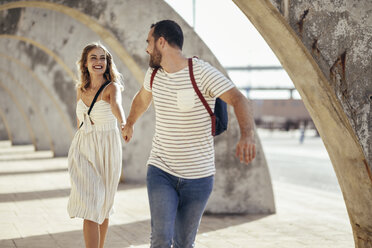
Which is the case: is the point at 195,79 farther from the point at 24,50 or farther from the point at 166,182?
the point at 24,50

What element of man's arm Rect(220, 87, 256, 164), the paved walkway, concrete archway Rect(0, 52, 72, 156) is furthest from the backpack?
concrete archway Rect(0, 52, 72, 156)

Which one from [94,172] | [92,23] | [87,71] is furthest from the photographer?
[92,23]

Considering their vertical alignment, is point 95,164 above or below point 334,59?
below

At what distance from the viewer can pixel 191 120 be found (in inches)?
143

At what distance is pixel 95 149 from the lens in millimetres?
4938

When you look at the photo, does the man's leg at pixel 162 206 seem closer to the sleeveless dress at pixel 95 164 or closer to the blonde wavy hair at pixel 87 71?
the sleeveless dress at pixel 95 164

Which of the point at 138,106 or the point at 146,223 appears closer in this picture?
the point at 138,106

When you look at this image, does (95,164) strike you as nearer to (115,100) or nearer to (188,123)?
(115,100)

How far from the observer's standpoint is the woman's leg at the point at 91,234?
4.74 meters

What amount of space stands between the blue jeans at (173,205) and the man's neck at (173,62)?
0.61 m

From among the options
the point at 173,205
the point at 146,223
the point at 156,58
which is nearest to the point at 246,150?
the point at 173,205

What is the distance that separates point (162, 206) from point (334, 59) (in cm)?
186

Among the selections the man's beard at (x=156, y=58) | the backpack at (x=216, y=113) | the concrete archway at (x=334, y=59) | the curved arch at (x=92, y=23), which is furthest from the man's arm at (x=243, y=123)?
the curved arch at (x=92, y=23)

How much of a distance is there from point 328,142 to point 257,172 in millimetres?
3776
